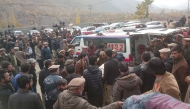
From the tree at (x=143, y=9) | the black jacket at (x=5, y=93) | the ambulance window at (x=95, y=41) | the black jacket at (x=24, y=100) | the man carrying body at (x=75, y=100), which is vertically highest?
the tree at (x=143, y=9)

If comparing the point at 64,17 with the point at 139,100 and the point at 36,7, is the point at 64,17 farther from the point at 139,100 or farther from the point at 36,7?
the point at 139,100

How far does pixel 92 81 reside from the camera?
4777 mm

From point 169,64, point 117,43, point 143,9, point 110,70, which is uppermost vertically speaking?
point 143,9

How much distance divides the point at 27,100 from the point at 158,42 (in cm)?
526

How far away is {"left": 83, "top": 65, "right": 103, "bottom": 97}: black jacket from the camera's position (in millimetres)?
4755

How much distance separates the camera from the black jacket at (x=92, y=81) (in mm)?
4755

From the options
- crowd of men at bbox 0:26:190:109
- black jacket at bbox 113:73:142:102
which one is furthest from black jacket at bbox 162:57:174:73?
black jacket at bbox 113:73:142:102

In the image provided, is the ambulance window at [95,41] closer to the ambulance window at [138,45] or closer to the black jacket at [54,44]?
the ambulance window at [138,45]

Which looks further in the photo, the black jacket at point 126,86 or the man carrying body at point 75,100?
the black jacket at point 126,86

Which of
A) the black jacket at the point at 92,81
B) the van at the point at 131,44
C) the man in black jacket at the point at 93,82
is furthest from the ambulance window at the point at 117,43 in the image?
the black jacket at the point at 92,81

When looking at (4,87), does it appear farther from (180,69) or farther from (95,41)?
(95,41)

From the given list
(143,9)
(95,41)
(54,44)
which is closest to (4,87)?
(95,41)

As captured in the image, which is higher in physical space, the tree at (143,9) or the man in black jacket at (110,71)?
the tree at (143,9)

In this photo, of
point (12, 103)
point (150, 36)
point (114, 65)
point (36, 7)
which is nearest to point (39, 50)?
point (150, 36)
